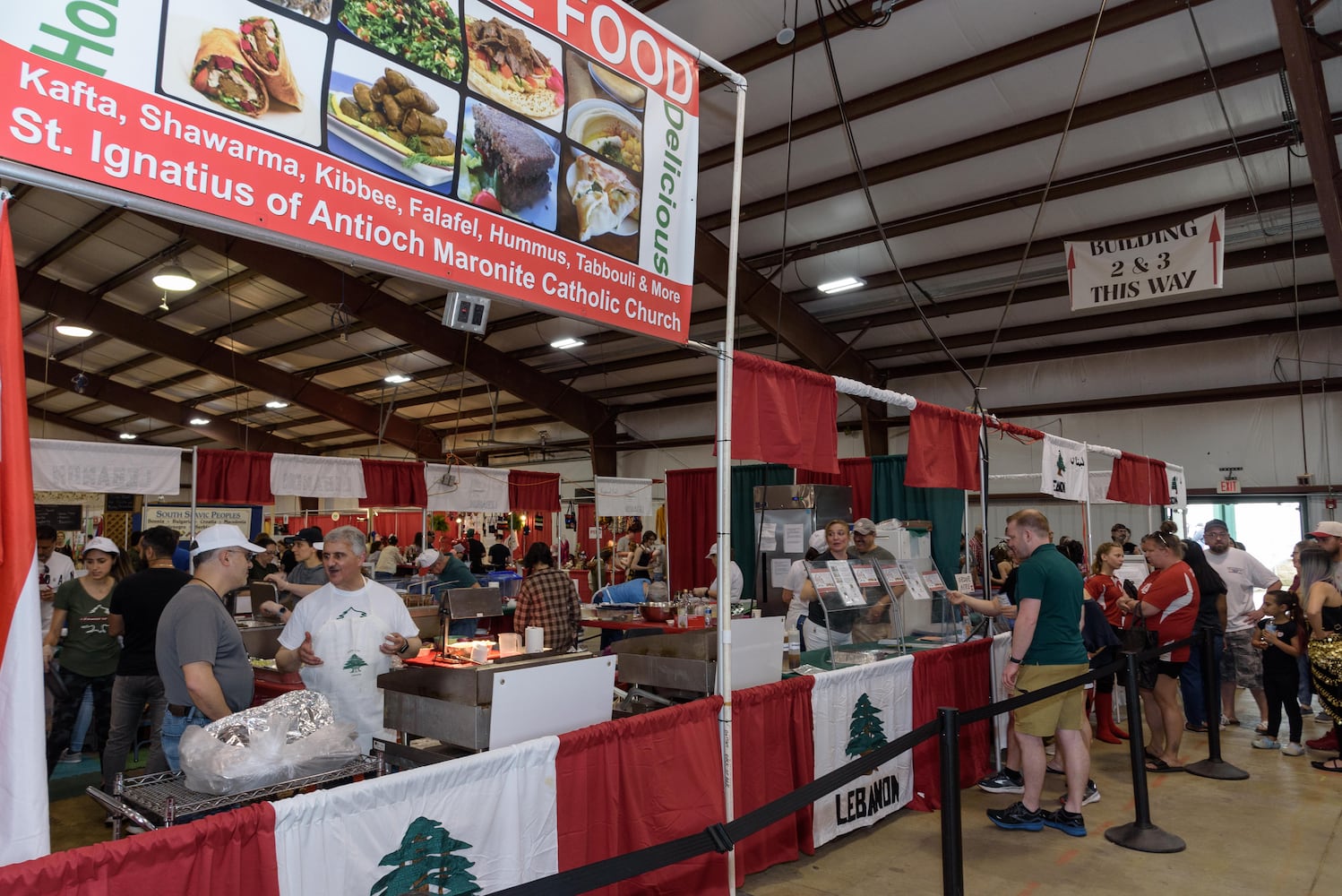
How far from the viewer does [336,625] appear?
323 centimetres

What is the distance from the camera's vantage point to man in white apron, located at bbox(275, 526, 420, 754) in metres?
3.21

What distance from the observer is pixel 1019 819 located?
4.23 m

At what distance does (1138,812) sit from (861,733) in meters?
1.44

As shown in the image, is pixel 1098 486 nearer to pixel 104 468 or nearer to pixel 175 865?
pixel 175 865

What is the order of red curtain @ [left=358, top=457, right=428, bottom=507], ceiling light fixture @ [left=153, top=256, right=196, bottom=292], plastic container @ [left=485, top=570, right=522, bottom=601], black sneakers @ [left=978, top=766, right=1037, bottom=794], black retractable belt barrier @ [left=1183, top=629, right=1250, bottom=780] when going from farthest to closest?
plastic container @ [left=485, top=570, right=522, bottom=601]
red curtain @ [left=358, top=457, right=428, bottom=507]
ceiling light fixture @ [left=153, top=256, right=196, bottom=292]
black retractable belt barrier @ [left=1183, top=629, right=1250, bottom=780]
black sneakers @ [left=978, top=766, right=1037, bottom=794]

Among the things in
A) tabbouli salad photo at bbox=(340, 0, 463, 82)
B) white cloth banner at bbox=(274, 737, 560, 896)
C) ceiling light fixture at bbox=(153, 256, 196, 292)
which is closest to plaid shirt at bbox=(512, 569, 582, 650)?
white cloth banner at bbox=(274, 737, 560, 896)

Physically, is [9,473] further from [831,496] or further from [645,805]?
[831,496]

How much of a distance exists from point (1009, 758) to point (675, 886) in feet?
9.94

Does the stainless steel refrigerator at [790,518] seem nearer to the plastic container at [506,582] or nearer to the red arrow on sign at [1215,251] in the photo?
the plastic container at [506,582]

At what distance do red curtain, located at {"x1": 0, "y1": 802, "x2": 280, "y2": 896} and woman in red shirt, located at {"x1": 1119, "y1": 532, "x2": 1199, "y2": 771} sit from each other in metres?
5.35

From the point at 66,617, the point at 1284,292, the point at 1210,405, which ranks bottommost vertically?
the point at 66,617

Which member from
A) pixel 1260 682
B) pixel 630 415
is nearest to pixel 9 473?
pixel 1260 682

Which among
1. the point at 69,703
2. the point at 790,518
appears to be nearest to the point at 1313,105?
the point at 790,518

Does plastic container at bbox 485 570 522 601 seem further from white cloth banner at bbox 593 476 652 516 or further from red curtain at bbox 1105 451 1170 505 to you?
red curtain at bbox 1105 451 1170 505
